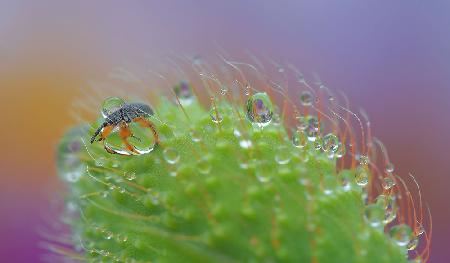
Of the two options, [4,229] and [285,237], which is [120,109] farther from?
[4,229]

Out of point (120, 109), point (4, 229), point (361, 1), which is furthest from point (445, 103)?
point (4, 229)

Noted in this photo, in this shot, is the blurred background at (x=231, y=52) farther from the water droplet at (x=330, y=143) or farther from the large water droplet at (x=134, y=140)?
the large water droplet at (x=134, y=140)

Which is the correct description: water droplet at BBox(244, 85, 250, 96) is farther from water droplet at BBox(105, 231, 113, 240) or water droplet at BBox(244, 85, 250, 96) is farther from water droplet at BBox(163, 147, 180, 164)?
water droplet at BBox(105, 231, 113, 240)

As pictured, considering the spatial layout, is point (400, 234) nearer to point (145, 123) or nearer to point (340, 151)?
point (340, 151)

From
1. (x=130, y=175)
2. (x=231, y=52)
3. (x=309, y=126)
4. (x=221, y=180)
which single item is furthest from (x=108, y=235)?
(x=231, y=52)

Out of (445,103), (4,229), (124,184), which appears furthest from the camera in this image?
(4,229)
